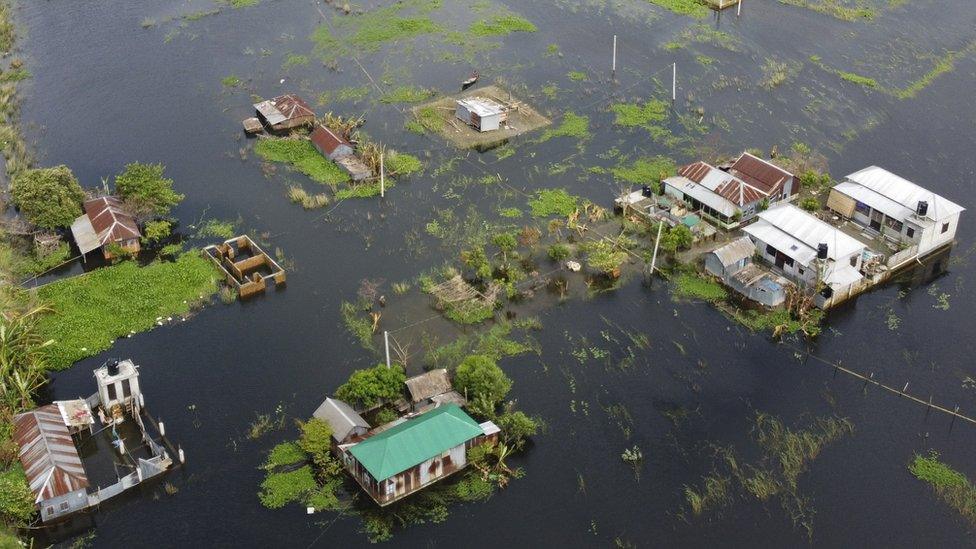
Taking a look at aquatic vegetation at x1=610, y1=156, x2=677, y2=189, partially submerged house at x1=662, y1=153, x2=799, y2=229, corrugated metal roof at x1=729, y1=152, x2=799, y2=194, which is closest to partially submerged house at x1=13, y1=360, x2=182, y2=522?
aquatic vegetation at x1=610, y1=156, x2=677, y2=189

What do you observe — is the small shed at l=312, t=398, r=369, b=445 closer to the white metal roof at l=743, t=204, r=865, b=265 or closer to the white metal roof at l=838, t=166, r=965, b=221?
the white metal roof at l=743, t=204, r=865, b=265

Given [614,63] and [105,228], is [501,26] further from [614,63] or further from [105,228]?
[105,228]

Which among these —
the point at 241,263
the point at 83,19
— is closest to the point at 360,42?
the point at 83,19

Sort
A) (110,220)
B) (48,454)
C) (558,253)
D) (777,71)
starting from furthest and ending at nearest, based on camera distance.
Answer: (777,71)
(110,220)
(558,253)
(48,454)

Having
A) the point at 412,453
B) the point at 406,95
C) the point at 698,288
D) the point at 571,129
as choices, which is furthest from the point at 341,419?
the point at 406,95

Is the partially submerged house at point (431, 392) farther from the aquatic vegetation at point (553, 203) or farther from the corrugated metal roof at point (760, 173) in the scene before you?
the corrugated metal roof at point (760, 173)
